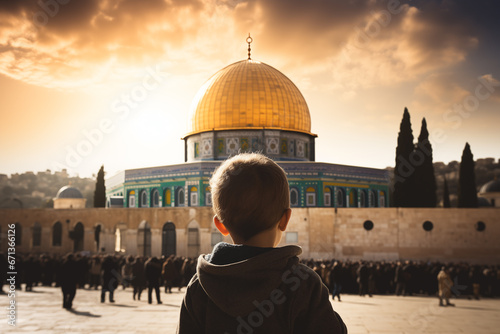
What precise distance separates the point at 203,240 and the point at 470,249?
12670 mm

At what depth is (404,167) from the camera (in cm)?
2895

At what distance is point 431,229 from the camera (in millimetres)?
23984

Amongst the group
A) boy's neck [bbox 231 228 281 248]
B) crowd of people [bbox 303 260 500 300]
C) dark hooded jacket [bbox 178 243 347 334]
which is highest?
boy's neck [bbox 231 228 281 248]

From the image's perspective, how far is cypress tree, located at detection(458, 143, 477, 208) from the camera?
98.3ft

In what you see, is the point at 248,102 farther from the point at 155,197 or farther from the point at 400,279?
the point at 400,279

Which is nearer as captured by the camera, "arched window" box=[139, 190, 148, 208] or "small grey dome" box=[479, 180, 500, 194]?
"arched window" box=[139, 190, 148, 208]

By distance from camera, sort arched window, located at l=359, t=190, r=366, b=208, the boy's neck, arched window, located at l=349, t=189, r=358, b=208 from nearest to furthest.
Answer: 1. the boy's neck
2. arched window, located at l=349, t=189, r=358, b=208
3. arched window, located at l=359, t=190, r=366, b=208

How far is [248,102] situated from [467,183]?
14818mm

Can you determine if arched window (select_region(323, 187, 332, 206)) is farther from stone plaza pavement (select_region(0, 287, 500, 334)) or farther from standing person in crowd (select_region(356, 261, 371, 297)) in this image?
stone plaza pavement (select_region(0, 287, 500, 334))

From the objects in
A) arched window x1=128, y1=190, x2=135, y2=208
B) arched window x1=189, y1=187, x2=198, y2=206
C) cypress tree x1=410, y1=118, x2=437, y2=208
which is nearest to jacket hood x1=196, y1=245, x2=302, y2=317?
cypress tree x1=410, y1=118, x2=437, y2=208

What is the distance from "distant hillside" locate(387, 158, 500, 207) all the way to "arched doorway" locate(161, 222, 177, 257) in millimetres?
42920

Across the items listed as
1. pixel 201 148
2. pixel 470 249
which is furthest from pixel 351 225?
pixel 201 148

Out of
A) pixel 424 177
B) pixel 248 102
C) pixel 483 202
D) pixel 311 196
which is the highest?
pixel 248 102

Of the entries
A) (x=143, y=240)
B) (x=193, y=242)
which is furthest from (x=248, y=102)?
(x=143, y=240)
